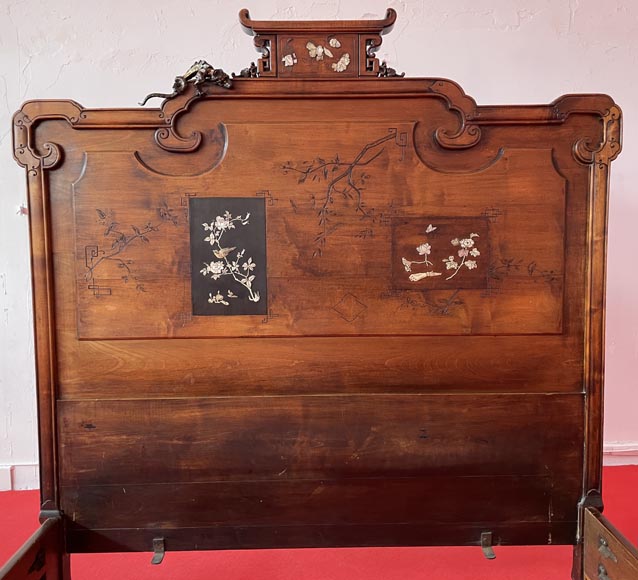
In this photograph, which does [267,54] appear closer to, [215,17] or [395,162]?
[395,162]

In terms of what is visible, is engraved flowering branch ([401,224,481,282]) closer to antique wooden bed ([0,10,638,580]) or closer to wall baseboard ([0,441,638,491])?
antique wooden bed ([0,10,638,580])

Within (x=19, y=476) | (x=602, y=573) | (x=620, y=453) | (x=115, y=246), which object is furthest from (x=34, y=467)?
(x=620, y=453)

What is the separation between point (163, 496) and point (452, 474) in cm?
100

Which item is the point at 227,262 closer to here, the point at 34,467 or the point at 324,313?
the point at 324,313

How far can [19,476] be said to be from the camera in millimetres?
2586

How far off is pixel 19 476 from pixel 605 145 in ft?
10.0

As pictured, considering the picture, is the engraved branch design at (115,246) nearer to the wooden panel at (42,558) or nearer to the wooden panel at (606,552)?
the wooden panel at (42,558)

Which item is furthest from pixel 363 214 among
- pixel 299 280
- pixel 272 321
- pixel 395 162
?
pixel 272 321

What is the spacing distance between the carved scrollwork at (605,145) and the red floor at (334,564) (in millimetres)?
1591

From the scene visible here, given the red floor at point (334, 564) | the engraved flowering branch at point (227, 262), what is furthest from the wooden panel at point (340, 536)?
the engraved flowering branch at point (227, 262)

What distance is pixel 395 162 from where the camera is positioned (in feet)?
5.45

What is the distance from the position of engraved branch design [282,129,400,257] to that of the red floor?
4.73 feet

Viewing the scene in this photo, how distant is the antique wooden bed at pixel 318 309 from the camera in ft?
5.41

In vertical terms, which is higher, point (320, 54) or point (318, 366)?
point (320, 54)
